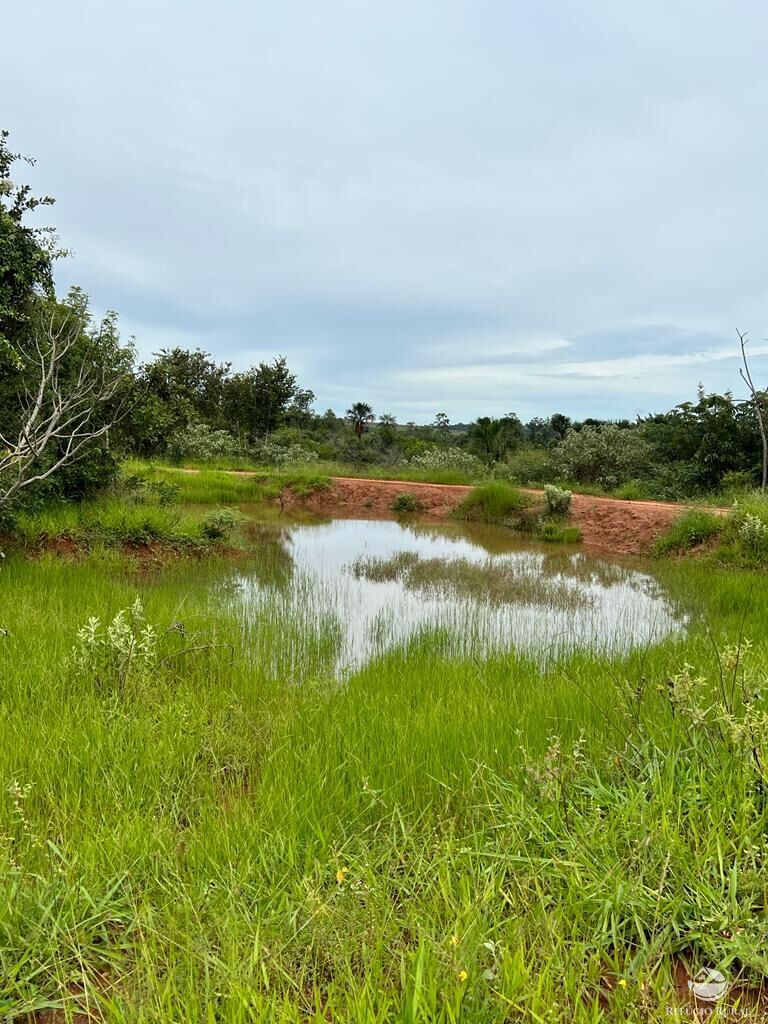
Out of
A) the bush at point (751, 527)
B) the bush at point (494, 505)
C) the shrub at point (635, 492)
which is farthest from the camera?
the bush at point (494, 505)

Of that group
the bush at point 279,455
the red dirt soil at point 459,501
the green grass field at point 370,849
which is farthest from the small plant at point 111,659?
the bush at point 279,455

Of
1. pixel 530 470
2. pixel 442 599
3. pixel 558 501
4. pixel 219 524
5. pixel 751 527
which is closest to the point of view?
pixel 442 599

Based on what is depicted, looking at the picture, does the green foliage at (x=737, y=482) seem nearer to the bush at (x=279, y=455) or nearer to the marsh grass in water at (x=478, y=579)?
the marsh grass in water at (x=478, y=579)

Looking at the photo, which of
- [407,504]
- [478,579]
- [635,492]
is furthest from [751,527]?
[407,504]

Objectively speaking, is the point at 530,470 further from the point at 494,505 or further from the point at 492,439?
the point at 492,439

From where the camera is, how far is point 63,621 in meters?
4.59

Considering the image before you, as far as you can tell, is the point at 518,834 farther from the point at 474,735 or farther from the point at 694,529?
the point at 694,529

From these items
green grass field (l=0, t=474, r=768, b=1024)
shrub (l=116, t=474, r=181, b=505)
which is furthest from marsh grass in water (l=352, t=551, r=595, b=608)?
green grass field (l=0, t=474, r=768, b=1024)

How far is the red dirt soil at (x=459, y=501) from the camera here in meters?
11.9

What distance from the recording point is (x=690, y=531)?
10242 mm

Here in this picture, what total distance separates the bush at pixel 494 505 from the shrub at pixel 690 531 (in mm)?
4692

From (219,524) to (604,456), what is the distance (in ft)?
44.4

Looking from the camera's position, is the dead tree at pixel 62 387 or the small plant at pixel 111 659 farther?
the dead tree at pixel 62 387

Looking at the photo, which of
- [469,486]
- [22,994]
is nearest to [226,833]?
[22,994]
